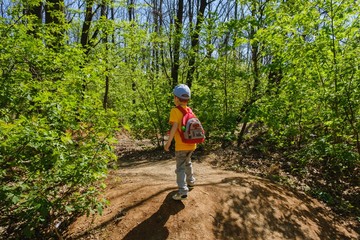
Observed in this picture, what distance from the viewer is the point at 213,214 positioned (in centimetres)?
459

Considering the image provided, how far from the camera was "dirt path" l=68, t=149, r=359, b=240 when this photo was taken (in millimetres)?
4227

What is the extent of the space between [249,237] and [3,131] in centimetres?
383

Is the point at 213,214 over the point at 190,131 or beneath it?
beneath

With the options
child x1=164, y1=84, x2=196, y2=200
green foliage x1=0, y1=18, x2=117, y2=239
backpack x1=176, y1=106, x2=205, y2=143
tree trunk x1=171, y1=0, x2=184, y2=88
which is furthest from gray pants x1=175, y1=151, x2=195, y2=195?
tree trunk x1=171, y1=0, x2=184, y2=88

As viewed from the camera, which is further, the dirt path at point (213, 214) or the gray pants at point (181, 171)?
the gray pants at point (181, 171)

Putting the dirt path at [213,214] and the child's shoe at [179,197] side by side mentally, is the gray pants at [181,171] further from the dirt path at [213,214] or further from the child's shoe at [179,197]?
the dirt path at [213,214]

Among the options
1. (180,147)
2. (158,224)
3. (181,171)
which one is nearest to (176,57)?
(180,147)

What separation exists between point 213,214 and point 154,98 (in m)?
5.86

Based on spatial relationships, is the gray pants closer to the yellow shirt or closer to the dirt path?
the yellow shirt

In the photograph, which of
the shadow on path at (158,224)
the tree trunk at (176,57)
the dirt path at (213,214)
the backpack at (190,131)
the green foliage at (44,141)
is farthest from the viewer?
the tree trunk at (176,57)

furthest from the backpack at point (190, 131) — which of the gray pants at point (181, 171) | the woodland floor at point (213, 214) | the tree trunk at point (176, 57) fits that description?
the tree trunk at point (176, 57)

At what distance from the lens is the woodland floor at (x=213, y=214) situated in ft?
13.9

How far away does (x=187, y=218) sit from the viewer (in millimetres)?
4328

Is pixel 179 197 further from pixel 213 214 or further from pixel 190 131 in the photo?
pixel 190 131
